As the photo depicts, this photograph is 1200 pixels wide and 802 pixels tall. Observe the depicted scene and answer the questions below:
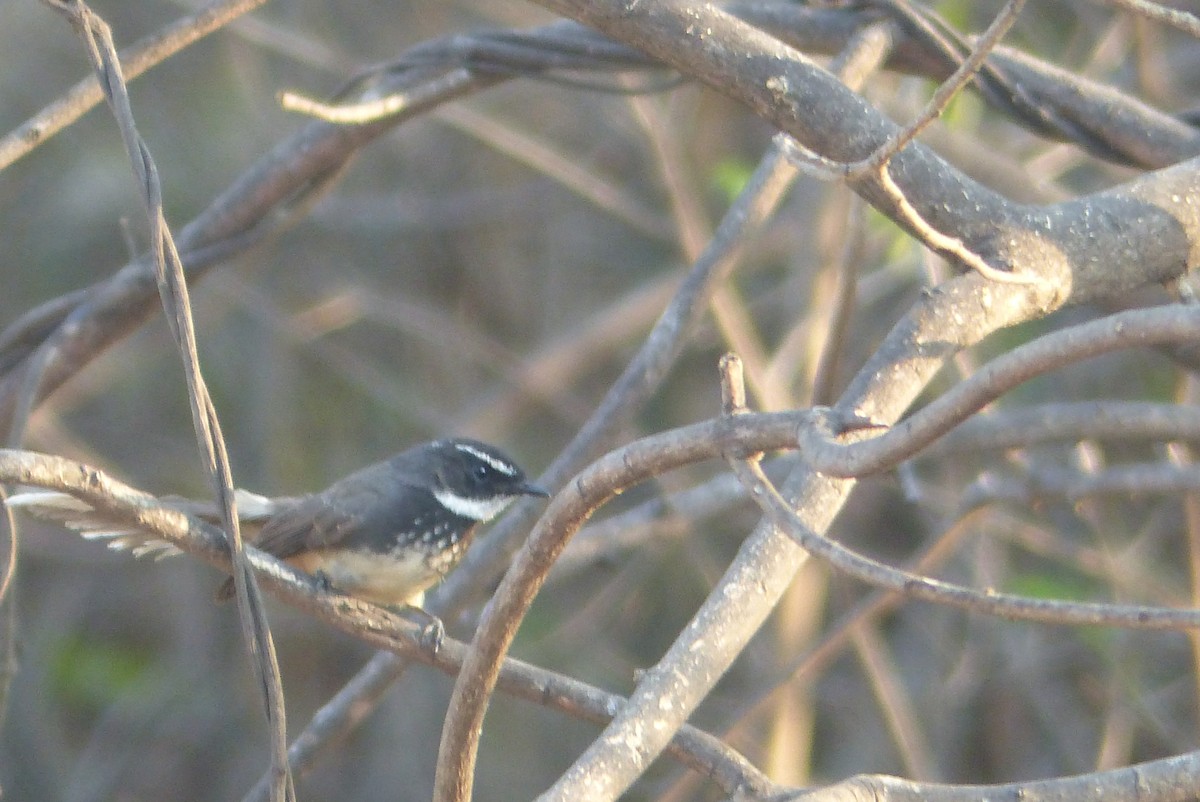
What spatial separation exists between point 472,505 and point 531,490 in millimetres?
263

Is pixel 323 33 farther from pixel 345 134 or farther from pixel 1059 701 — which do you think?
pixel 1059 701

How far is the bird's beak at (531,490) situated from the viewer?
4130mm

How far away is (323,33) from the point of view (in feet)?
26.5

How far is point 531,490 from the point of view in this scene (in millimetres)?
4242

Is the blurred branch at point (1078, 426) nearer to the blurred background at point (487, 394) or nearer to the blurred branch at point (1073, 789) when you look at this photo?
the blurred branch at point (1073, 789)

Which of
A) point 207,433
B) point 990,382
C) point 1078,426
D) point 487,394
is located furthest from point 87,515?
point 487,394

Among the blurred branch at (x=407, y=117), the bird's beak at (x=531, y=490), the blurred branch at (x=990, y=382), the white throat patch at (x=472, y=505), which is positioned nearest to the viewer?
the blurred branch at (x=990, y=382)

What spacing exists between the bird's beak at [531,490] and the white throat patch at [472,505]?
0.11 m

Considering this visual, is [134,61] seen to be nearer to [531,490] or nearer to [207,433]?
[207,433]

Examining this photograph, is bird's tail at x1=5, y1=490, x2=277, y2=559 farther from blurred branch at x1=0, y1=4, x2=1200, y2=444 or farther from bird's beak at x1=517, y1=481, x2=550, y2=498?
bird's beak at x1=517, y1=481, x2=550, y2=498

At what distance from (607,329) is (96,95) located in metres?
4.37

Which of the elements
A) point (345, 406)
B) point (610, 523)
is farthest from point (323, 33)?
point (610, 523)

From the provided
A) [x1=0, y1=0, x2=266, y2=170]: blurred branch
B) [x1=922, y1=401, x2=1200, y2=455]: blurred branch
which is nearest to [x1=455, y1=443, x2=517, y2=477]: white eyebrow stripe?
[x1=922, y1=401, x2=1200, y2=455]: blurred branch

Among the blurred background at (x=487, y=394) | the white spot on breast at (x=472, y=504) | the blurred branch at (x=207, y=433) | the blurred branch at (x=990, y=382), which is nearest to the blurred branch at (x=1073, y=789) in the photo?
the blurred branch at (x=990, y=382)
